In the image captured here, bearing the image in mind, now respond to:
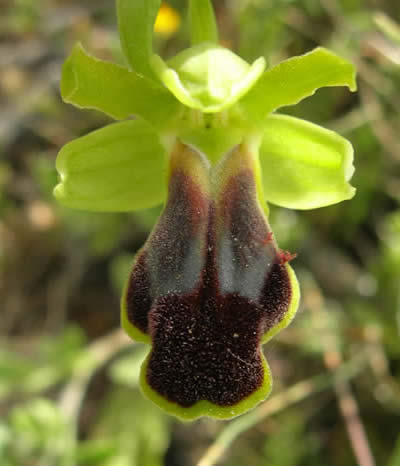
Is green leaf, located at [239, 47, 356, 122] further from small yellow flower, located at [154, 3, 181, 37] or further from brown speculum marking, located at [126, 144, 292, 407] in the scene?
small yellow flower, located at [154, 3, 181, 37]

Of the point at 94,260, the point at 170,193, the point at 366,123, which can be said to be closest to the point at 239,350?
the point at 170,193

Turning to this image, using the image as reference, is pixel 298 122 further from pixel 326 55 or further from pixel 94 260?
pixel 94 260

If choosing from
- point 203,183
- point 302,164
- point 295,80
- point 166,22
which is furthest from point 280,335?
point 166,22

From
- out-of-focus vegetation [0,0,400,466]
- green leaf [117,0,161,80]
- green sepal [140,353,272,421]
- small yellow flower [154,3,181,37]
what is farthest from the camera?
small yellow flower [154,3,181,37]

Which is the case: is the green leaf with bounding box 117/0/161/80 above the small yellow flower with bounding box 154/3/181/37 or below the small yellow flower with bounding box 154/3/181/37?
above

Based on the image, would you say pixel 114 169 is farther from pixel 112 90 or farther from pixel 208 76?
pixel 208 76

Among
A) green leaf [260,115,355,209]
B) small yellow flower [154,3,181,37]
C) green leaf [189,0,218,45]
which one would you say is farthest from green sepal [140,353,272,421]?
small yellow flower [154,3,181,37]

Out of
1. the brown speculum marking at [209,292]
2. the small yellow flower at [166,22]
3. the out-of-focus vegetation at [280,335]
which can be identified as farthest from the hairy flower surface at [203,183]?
the small yellow flower at [166,22]
